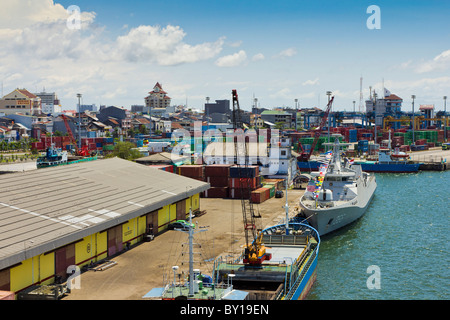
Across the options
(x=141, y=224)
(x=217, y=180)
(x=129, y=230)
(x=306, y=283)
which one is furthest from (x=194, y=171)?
(x=306, y=283)

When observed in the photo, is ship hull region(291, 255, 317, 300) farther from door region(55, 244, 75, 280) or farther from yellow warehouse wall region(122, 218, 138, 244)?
yellow warehouse wall region(122, 218, 138, 244)

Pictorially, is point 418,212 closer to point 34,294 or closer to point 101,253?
point 101,253

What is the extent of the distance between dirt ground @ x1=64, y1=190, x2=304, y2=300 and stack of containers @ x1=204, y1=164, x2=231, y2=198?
30.9ft

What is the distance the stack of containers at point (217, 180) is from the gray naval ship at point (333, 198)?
11585 mm

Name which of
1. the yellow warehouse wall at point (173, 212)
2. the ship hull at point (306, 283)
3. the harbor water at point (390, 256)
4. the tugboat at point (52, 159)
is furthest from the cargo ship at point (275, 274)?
the tugboat at point (52, 159)

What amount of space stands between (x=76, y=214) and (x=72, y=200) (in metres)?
2.94

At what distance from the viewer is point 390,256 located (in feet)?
122

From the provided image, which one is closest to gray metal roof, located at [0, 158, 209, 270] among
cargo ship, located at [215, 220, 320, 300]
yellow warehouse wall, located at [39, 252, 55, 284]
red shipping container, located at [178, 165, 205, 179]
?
yellow warehouse wall, located at [39, 252, 55, 284]

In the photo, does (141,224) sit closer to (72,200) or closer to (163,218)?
(163,218)
